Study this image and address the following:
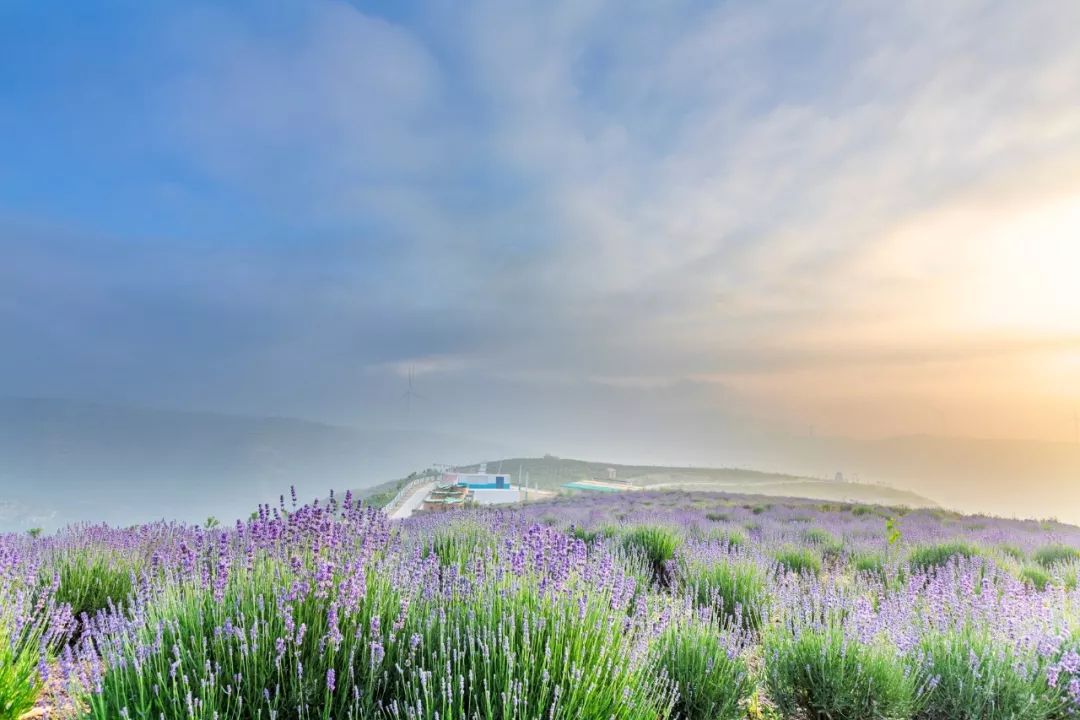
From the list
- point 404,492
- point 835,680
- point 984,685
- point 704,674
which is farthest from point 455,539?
point 404,492

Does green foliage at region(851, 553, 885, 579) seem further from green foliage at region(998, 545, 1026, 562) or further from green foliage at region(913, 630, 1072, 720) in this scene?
green foliage at region(913, 630, 1072, 720)

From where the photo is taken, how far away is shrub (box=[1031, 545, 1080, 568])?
8570 mm

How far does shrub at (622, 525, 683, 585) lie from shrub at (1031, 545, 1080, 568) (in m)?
5.64

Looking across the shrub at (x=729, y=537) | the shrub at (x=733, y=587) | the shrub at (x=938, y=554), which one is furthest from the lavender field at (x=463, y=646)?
the shrub at (x=729, y=537)

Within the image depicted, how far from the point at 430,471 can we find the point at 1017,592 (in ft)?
121

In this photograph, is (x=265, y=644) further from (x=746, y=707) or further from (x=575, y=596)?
(x=746, y=707)

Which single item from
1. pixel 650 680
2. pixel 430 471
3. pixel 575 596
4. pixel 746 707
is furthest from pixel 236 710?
pixel 430 471

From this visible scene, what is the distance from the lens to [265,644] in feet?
8.70

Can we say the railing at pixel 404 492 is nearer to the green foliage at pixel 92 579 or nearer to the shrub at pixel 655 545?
the shrub at pixel 655 545

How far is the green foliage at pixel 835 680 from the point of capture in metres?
3.26

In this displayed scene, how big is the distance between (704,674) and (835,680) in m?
0.72

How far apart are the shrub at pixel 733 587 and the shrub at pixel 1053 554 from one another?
19.5 ft

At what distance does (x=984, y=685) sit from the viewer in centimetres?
332

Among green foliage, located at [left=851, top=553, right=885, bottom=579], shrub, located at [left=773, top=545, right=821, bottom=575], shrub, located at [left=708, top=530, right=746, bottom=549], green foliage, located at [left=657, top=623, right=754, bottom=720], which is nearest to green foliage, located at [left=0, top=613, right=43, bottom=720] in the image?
green foliage, located at [left=657, top=623, right=754, bottom=720]
